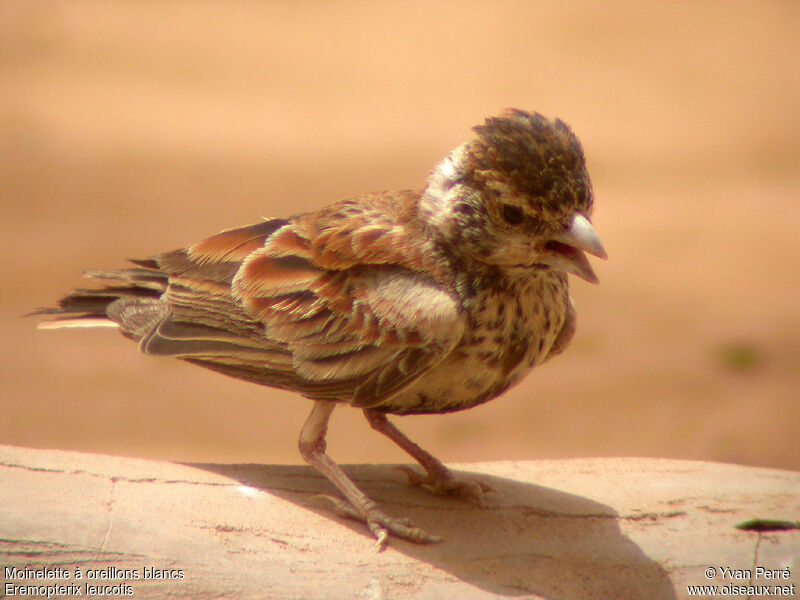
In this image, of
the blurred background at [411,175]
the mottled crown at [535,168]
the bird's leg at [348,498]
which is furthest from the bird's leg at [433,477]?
the blurred background at [411,175]

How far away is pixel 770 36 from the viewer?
16266mm

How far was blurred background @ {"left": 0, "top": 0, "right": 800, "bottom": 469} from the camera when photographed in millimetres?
9672

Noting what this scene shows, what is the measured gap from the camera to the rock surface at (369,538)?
420cm

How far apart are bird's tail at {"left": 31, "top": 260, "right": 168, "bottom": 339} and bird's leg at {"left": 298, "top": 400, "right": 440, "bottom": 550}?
104 centimetres

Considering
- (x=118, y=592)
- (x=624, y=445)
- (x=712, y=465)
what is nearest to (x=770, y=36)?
(x=624, y=445)

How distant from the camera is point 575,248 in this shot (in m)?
4.66

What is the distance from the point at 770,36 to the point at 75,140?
1028cm

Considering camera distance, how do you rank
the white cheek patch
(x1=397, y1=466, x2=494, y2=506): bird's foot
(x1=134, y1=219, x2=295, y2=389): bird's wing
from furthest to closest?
1. (x1=397, y1=466, x2=494, y2=506): bird's foot
2. (x1=134, y1=219, x2=295, y2=389): bird's wing
3. the white cheek patch

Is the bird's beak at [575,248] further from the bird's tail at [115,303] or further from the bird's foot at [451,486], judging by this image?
the bird's tail at [115,303]

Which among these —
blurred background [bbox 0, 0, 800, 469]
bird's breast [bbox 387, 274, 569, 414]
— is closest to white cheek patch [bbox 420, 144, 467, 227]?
bird's breast [bbox 387, 274, 569, 414]

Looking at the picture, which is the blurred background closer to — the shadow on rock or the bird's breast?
the shadow on rock

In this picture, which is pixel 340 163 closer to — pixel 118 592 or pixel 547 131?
pixel 547 131

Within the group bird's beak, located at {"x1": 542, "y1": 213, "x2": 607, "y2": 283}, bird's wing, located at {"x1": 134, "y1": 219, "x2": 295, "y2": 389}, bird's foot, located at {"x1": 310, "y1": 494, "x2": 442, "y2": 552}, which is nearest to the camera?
bird's beak, located at {"x1": 542, "y1": 213, "x2": 607, "y2": 283}

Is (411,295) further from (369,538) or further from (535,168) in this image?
(369,538)
